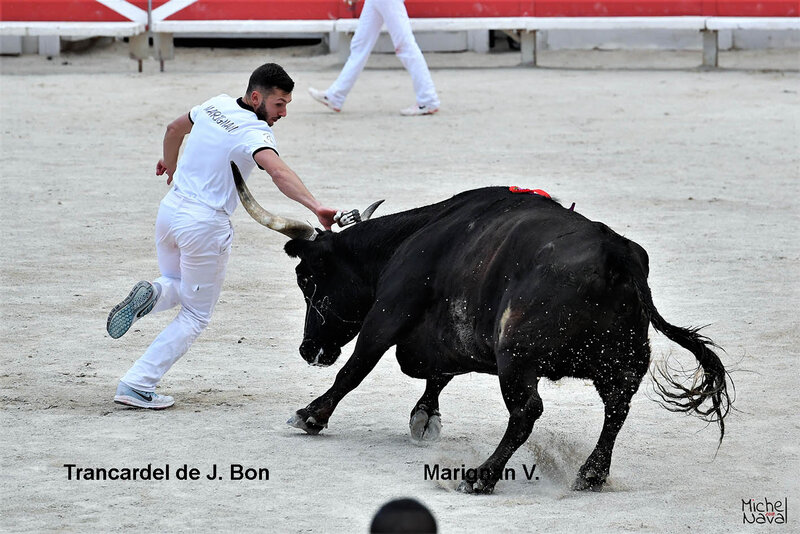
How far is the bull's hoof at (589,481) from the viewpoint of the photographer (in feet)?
15.0

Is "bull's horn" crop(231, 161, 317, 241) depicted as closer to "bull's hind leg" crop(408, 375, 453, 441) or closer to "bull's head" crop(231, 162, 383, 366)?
"bull's head" crop(231, 162, 383, 366)

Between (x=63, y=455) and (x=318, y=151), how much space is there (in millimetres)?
6741

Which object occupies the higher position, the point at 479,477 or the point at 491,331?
the point at 491,331

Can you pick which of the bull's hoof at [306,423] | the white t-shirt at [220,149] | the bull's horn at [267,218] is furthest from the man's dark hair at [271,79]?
the bull's hoof at [306,423]

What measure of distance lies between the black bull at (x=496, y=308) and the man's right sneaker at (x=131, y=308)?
55cm

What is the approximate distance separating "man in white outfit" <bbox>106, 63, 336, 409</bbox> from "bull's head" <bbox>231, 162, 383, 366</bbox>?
107 millimetres

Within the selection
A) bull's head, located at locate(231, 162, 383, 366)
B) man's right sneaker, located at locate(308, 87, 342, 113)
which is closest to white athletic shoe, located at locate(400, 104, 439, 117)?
man's right sneaker, located at locate(308, 87, 342, 113)

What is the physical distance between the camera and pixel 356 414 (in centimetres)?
551

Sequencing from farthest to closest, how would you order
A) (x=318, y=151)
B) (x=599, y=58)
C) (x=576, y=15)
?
(x=599, y=58) → (x=576, y=15) → (x=318, y=151)

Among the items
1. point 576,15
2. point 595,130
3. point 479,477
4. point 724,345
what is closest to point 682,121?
point 595,130

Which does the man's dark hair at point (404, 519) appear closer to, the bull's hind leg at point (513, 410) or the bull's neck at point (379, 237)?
the bull's hind leg at point (513, 410)

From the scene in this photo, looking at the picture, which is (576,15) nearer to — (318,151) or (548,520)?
(318,151)

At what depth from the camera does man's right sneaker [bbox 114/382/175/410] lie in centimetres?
542

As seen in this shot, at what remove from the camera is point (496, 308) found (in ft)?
15.3
